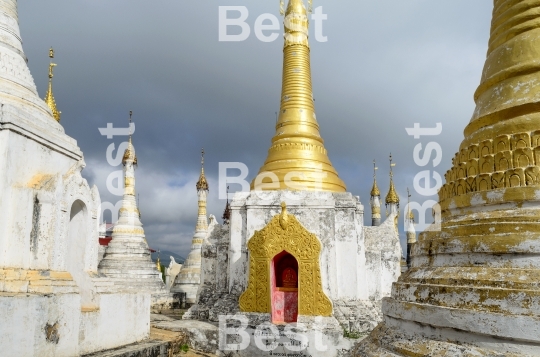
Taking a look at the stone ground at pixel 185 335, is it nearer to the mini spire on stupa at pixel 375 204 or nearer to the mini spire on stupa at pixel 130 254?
the mini spire on stupa at pixel 130 254

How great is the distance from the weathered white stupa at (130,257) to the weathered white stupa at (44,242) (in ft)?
26.0

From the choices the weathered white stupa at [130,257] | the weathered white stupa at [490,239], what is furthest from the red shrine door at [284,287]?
the weathered white stupa at [130,257]

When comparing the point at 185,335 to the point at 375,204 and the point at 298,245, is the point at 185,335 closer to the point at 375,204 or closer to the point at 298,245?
the point at 298,245

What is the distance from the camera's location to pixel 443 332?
312cm

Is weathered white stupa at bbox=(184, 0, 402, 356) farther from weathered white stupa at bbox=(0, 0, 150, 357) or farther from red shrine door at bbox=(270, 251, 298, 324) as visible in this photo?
weathered white stupa at bbox=(0, 0, 150, 357)

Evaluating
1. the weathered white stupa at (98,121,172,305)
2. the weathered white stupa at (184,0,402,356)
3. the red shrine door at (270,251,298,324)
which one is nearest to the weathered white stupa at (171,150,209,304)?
the weathered white stupa at (98,121,172,305)

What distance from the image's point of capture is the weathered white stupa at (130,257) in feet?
49.2

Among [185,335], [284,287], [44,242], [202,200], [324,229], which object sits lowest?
[185,335]

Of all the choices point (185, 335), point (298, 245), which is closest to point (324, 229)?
point (298, 245)

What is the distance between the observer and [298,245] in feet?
30.5

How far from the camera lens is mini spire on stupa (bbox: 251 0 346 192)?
1137cm

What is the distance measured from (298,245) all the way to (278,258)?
2.57 feet

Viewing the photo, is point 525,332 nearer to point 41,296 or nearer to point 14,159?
point 41,296

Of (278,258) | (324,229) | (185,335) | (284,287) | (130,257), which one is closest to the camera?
(185,335)
